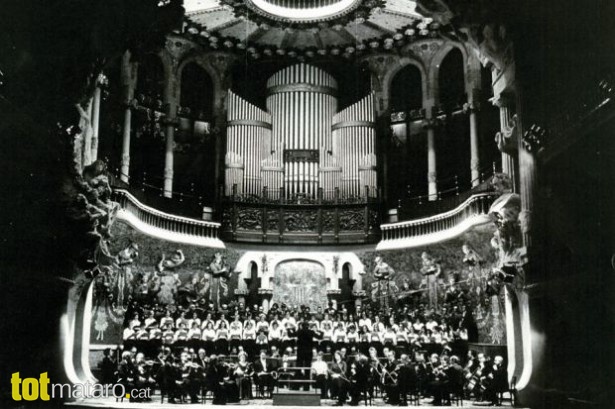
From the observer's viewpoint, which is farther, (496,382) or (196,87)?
(196,87)

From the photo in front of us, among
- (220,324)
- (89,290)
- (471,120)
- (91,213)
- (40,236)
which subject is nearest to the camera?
(40,236)

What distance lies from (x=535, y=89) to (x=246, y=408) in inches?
270

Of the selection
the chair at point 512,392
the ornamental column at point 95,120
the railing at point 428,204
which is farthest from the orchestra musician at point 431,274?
the ornamental column at point 95,120

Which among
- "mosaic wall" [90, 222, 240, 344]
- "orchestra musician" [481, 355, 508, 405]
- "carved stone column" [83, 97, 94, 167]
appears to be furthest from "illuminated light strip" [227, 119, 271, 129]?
"orchestra musician" [481, 355, 508, 405]

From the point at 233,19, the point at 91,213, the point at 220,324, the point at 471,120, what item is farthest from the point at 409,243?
the point at 91,213

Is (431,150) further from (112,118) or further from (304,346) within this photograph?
(112,118)

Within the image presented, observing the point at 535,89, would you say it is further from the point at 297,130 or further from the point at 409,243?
the point at 297,130

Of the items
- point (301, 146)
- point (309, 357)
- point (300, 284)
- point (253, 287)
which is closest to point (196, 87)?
point (301, 146)

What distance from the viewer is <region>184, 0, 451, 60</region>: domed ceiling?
60.5ft

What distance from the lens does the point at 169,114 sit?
63.1ft

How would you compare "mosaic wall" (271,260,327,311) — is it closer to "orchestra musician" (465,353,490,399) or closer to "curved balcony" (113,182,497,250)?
"curved balcony" (113,182,497,250)

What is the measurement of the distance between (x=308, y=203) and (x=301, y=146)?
1.80 m

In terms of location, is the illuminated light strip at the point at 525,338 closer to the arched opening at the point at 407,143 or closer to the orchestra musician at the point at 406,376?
the orchestra musician at the point at 406,376

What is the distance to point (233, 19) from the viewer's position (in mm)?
19156
